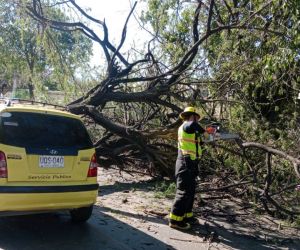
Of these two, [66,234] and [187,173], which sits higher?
[187,173]

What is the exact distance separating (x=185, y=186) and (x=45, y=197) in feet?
7.79

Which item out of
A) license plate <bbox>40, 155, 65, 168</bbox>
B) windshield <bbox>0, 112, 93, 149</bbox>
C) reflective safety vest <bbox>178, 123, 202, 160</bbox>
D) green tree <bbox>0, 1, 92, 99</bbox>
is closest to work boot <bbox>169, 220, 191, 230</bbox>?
reflective safety vest <bbox>178, 123, 202, 160</bbox>

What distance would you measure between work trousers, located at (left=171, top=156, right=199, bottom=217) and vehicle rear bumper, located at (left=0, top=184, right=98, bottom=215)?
4.86ft

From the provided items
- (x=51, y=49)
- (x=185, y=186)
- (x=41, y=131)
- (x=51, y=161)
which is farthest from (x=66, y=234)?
(x=51, y=49)

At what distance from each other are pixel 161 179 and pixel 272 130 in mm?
2909

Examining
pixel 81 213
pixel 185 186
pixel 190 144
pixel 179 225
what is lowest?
pixel 179 225

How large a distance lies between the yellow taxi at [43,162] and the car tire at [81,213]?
347 mm

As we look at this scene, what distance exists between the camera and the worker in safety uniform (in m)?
6.86

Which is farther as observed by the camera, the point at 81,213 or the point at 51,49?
the point at 51,49

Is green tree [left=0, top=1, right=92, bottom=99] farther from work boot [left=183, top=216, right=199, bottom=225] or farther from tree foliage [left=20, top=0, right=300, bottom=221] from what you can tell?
work boot [left=183, top=216, right=199, bottom=225]

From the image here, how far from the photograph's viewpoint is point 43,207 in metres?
5.48

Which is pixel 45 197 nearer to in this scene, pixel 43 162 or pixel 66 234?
pixel 43 162

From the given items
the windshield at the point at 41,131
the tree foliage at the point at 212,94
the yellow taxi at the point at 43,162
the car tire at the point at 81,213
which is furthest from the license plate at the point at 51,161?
the tree foliage at the point at 212,94

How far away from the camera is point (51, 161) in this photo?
5.60 metres
